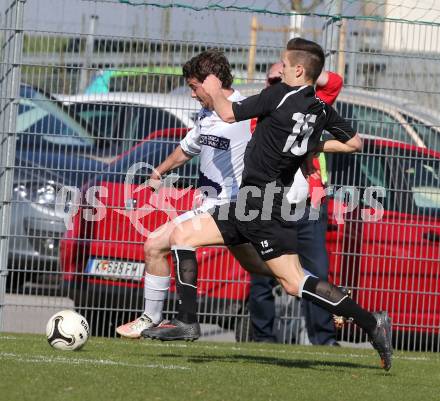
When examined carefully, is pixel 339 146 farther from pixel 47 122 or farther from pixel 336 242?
pixel 47 122

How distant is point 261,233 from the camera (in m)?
7.74

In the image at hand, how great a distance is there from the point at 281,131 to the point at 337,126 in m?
0.63

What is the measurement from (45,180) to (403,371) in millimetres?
4063

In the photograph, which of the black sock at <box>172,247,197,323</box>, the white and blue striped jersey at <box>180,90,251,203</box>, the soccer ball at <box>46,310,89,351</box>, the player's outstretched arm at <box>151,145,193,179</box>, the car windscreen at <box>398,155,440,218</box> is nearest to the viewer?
the black sock at <box>172,247,197,323</box>

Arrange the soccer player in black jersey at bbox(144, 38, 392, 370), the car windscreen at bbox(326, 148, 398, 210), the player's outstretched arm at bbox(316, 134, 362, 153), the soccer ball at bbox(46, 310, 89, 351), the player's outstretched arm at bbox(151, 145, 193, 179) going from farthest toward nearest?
the car windscreen at bbox(326, 148, 398, 210) → the player's outstretched arm at bbox(151, 145, 193, 179) → the soccer ball at bbox(46, 310, 89, 351) → the player's outstretched arm at bbox(316, 134, 362, 153) → the soccer player in black jersey at bbox(144, 38, 392, 370)

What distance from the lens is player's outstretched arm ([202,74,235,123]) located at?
7422 mm

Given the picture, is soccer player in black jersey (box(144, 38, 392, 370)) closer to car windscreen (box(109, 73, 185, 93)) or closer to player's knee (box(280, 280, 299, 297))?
player's knee (box(280, 280, 299, 297))

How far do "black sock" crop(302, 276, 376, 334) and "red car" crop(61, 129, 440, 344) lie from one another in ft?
10.6

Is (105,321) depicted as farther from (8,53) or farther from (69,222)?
(8,53)

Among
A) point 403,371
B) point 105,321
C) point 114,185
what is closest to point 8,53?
point 114,185

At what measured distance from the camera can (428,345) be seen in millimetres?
11562

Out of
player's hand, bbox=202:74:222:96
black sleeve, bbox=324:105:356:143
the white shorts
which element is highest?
player's hand, bbox=202:74:222:96

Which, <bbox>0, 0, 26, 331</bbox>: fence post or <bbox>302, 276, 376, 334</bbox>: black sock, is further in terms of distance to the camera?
<bbox>0, 0, 26, 331</bbox>: fence post

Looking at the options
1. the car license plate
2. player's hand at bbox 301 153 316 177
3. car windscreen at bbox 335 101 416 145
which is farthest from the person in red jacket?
player's hand at bbox 301 153 316 177
